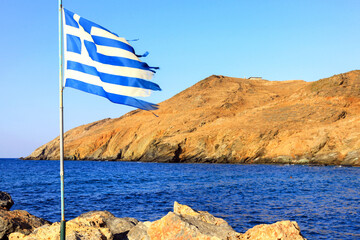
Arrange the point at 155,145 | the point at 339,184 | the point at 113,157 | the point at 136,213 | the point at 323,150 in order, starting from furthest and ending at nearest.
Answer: the point at 113,157 < the point at 155,145 < the point at 323,150 < the point at 339,184 < the point at 136,213

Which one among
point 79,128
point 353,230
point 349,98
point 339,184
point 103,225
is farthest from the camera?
point 79,128

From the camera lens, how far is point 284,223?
10.0 metres

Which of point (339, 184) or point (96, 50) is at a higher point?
point (96, 50)

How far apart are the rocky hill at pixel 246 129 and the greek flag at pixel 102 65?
70351mm

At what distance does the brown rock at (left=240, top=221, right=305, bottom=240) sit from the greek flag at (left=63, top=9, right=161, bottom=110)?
4.29m

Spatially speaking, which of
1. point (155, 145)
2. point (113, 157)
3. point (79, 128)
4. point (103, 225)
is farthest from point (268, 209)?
point (79, 128)

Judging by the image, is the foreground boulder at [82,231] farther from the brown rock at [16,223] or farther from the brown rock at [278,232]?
the brown rock at [278,232]

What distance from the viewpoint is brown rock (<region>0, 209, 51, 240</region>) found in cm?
1189

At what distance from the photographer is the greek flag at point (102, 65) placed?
9734 millimetres

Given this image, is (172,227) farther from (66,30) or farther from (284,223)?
(66,30)

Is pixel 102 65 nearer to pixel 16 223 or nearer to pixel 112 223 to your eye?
pixel 112 223

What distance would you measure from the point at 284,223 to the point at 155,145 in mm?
99231

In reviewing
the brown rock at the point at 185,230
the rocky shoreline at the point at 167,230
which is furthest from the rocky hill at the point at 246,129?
the brown rock at the point at 185,230

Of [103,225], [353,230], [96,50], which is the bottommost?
[353,230]
